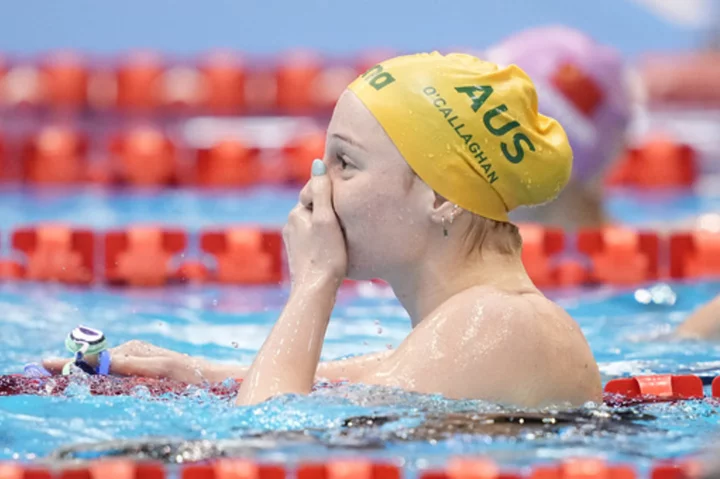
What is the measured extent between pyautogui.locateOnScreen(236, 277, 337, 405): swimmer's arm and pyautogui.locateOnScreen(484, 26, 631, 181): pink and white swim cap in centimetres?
279

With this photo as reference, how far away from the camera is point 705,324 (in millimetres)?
4215

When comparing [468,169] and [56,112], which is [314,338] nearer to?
[468,169]

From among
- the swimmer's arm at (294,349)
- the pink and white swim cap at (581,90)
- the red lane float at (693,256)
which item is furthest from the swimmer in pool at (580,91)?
the swimmer's arm at (294,349)

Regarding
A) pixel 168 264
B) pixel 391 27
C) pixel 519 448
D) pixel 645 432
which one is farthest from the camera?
pixel 391 27

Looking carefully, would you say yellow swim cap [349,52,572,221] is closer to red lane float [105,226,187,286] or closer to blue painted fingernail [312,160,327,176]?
blue painted fingernail [312,160,327,176]

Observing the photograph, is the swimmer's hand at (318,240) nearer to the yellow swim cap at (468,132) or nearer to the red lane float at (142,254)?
the yellow swim cap at (468,132)

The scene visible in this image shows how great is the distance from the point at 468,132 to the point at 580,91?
9.04ft

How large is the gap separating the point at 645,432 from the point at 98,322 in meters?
2.56

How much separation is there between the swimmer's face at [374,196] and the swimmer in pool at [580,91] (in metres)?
2.67

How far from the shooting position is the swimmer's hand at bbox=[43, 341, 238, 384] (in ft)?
10.3

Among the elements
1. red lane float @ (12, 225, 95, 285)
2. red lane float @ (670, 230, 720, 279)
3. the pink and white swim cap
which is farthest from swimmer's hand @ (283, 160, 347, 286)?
red lane float @ (670, 230, 720, 279)

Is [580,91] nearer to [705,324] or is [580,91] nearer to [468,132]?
[705,324]

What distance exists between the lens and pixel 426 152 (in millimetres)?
2818

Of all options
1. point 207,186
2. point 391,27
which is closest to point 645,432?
point 207,186
